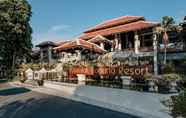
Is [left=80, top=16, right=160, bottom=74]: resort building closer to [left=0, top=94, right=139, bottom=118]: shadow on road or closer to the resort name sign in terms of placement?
the resort name sign

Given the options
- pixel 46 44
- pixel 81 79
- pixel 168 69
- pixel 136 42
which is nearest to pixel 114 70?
pixel 81 79

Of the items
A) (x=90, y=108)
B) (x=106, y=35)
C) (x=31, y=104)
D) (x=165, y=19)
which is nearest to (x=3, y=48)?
(x=106, y=35)

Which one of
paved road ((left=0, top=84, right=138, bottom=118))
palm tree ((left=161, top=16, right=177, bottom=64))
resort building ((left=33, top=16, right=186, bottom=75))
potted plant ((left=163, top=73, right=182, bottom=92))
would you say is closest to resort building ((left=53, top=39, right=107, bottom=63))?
resort building ((left=33, top=16, right=186, bottom=75))

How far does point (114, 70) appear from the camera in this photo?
58.2 ft

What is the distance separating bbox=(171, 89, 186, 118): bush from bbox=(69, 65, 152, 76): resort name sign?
5826mm

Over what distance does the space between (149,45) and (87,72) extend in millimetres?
13128

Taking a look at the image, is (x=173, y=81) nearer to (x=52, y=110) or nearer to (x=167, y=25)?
(x=52, y=110)

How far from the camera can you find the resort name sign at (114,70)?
52.4ft

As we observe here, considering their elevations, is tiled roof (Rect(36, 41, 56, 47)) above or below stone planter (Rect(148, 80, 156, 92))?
above

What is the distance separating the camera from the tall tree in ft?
115

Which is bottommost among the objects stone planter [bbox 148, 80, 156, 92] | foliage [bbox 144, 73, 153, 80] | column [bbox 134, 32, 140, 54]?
stone planter [bbox 148, 80, 156, 92]

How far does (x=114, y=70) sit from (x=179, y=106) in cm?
846

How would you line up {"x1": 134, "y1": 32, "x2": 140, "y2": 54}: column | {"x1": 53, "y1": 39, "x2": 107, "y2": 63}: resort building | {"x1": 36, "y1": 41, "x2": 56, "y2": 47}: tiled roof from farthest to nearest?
{"x1": 36, "y1": 41, "x2": 56, "y2": 47}: tiled roof, {"x1": 134, "y1": 32, "x2": 140, "y2": 54}: column, {"x1": 53, "y1": 39, "x2": 107, "y2": 63}: resort building

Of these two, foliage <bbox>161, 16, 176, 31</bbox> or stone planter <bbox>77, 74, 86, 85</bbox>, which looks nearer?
stone planter <bbox>77, 74, 86, 85</bbox>
